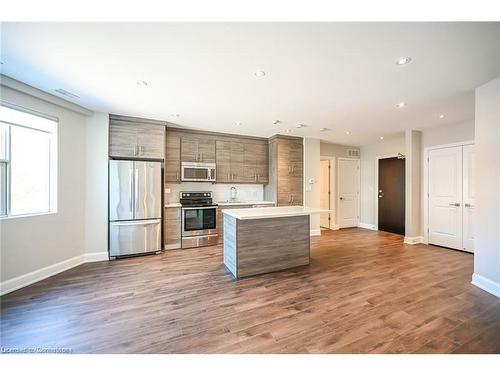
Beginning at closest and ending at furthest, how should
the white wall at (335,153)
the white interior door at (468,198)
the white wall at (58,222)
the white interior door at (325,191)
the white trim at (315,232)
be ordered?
1. the white wall at (58,222)
2. the white interior door at (468,198)
3. the white trim at (315,232)
4. the white wall at (335,153)
5. the white interior door at (325,191)

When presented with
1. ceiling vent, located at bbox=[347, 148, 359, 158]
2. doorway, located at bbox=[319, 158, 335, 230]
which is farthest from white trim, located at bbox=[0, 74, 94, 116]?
ceiling vent, located at bbox=[347, 148, 359, 158]

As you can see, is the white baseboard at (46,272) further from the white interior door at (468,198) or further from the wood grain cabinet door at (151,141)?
the white interior door at (468,198)

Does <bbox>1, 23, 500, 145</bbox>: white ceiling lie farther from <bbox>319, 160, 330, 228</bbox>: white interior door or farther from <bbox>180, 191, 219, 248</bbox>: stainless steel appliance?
<bbox>319, 160, 330, 228</bbox>: white interior door

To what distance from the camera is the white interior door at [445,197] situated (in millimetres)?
4215

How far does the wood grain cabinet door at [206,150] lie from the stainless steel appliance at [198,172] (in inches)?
5.2

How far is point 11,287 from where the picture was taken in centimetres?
255

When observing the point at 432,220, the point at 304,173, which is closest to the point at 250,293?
the point at 304,173

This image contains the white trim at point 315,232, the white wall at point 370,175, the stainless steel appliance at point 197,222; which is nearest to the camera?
the stainless steel appliance at point 197,222

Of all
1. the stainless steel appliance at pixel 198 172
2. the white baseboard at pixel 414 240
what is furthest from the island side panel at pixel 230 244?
the white baseboard at pixel 414 240

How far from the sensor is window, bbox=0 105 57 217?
2621 mm

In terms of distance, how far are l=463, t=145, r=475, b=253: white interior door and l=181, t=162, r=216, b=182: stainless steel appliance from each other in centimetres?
528

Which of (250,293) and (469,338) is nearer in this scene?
(469,338)
